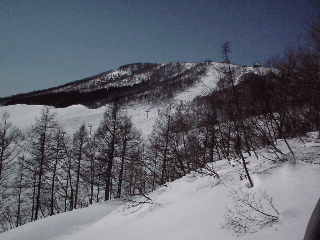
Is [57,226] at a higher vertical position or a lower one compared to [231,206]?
lower

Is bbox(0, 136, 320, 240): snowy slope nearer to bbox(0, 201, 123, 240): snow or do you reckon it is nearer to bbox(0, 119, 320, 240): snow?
bbox(0, 119, 320, 240): snow

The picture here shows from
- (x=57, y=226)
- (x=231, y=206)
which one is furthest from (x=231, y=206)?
(x=57, y=226)

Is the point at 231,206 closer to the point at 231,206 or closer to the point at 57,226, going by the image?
the point at 231,206

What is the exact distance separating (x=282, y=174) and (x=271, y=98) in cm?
468

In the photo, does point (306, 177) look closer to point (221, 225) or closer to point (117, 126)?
point (221, 225)

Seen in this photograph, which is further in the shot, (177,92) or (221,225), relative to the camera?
(177,92)

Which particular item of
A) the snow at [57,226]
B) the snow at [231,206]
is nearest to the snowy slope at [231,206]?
the snow at [231,206]

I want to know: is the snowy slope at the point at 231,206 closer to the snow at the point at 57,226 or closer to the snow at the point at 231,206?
the snow at the point at 231,206

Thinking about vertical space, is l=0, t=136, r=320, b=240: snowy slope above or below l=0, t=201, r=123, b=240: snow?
above

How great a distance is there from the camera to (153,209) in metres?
5.98

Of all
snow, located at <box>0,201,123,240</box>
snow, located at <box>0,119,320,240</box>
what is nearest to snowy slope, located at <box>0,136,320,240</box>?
snow, located at <box>0,119,320,240</box>

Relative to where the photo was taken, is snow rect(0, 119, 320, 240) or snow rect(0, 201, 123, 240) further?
snow rect(0, 201, 123, 240)

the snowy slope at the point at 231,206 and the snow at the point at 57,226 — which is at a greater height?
the snowy slope at the point at 231,206

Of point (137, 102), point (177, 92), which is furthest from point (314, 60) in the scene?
point (177, 92)
